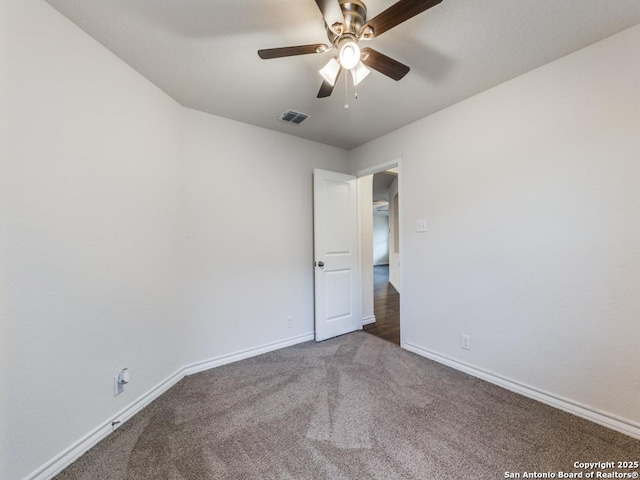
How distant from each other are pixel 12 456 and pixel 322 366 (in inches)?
76.0

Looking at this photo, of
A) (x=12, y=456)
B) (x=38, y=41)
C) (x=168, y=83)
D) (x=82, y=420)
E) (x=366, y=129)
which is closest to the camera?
(x=12, y=456)

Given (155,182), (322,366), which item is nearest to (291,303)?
(322,366)

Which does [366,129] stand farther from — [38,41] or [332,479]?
[332,479]

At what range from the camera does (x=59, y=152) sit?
1424 mm

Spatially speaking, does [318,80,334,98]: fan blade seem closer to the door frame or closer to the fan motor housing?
the fan motor housing

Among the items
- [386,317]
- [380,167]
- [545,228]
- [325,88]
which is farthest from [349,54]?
[386,317]

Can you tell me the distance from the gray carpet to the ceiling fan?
2094 mm

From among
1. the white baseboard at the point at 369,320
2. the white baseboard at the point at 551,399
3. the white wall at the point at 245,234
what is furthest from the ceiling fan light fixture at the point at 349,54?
the white baseboard at the point at 369,320

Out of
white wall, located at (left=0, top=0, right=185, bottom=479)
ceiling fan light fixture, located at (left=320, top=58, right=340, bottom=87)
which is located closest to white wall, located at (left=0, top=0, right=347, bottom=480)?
white wall, located at (left=0, top=0, right=185, bottom=479)

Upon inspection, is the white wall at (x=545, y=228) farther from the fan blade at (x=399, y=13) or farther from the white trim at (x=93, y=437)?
the white trim at (x=93, y=437)

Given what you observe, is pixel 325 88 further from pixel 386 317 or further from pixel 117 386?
pixel 386 317

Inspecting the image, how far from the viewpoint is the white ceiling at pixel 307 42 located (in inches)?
56.0

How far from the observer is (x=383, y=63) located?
150 cm

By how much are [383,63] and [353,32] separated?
23 centimetres
